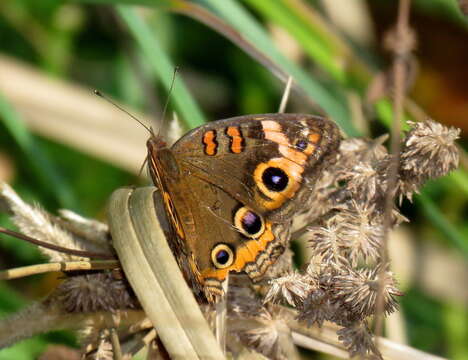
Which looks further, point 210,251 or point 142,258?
point 210,251

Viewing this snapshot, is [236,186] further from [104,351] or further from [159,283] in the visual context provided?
[104,351]

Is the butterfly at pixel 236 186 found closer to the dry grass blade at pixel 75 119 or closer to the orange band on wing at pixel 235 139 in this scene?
the orange band on wing at pixel 235 139

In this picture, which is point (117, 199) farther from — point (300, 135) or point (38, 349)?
point (38, 349)

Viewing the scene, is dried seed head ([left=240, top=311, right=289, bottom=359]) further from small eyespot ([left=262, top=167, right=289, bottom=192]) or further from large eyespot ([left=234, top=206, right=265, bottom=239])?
small eyespot ([left=262, top=167, right=289, bottom=192])

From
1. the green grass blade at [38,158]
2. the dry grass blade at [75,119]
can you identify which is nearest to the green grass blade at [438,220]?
the green grass blade at [38,158]

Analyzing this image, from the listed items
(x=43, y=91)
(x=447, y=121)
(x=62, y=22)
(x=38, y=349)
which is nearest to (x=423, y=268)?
(x=447, y=121)
